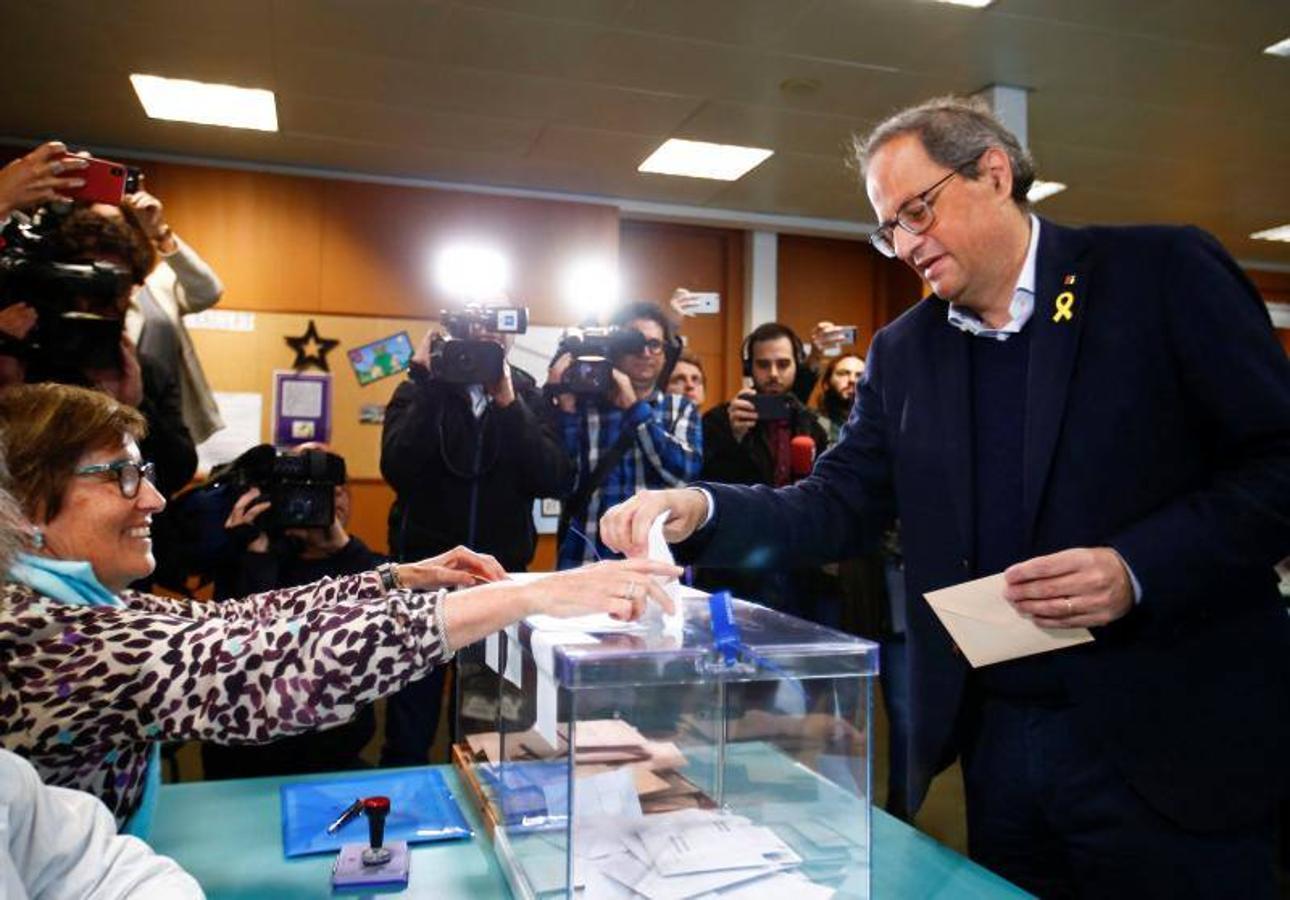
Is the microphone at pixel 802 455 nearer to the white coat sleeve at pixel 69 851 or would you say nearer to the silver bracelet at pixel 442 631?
the silver bracelet at pixel 442 631

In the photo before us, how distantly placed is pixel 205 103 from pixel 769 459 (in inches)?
130

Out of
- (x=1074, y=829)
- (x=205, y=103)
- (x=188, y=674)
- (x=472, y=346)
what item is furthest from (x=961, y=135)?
(x=205, y=103)

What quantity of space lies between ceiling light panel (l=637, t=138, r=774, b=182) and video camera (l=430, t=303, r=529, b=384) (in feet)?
8.54

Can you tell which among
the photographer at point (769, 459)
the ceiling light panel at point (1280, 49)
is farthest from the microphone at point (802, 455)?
the ceiling light panel at point (1280, 49)

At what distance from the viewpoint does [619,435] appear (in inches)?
111

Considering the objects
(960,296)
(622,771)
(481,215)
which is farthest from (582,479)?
(481,215)

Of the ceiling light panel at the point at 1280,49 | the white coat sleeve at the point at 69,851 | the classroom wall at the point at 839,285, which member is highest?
the ceiling light panel at the point at 1280,49

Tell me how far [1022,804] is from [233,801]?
111 cm

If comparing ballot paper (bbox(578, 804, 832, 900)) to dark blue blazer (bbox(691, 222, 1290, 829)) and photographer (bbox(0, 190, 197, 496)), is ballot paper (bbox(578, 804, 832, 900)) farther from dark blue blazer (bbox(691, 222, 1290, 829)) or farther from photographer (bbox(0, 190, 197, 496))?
photographer (bbox(0, 190, 197, 496))

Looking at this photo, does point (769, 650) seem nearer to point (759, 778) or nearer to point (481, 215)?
point (759, 778)

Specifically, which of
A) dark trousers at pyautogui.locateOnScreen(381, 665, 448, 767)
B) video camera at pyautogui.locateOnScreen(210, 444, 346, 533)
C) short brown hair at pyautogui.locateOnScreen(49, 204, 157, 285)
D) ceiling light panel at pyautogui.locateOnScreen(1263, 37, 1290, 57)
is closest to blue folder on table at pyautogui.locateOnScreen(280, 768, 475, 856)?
dark trousers at pyautogui.locateOnScreen(381, 665, 448, 767)

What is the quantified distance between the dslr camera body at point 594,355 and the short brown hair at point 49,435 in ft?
5.04

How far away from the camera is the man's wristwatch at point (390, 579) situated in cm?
156

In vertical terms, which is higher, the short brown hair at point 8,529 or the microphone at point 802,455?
the microphone at point 802,455
